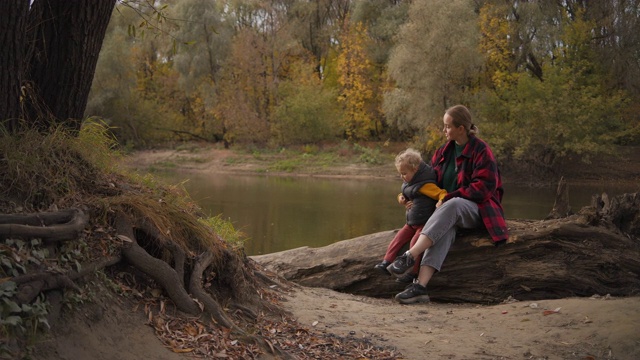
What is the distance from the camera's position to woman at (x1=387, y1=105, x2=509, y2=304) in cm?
668

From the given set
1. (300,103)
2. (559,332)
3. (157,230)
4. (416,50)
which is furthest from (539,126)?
(157,230)

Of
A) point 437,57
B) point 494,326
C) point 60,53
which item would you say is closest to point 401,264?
point 494,326

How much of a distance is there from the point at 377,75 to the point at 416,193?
31.6 meters

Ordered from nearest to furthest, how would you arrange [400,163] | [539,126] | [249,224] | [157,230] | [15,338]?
[15,338]
[157,230]
[400,163]
[249,224]
[539,126]

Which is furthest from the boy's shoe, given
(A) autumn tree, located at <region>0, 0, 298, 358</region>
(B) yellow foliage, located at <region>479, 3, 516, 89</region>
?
(B) yellow foliage, located at <region>479, 3, 516, 89</region>

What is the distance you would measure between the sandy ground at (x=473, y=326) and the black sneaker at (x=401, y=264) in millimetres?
360

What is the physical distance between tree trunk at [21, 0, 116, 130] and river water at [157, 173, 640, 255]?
5.97m

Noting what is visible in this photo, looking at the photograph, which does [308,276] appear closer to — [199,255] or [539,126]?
[199,255]

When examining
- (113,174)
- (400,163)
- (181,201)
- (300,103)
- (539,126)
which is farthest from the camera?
(300,103)

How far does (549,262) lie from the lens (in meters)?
6.97

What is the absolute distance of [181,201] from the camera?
585 cm

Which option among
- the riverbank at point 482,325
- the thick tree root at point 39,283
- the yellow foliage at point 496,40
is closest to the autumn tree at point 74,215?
the thick tree root at point 39,283

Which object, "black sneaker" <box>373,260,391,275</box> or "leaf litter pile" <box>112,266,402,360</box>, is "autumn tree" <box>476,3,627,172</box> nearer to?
"black sneaker" <box>373,260,391,275</box>

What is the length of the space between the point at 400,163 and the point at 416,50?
22.6 m
